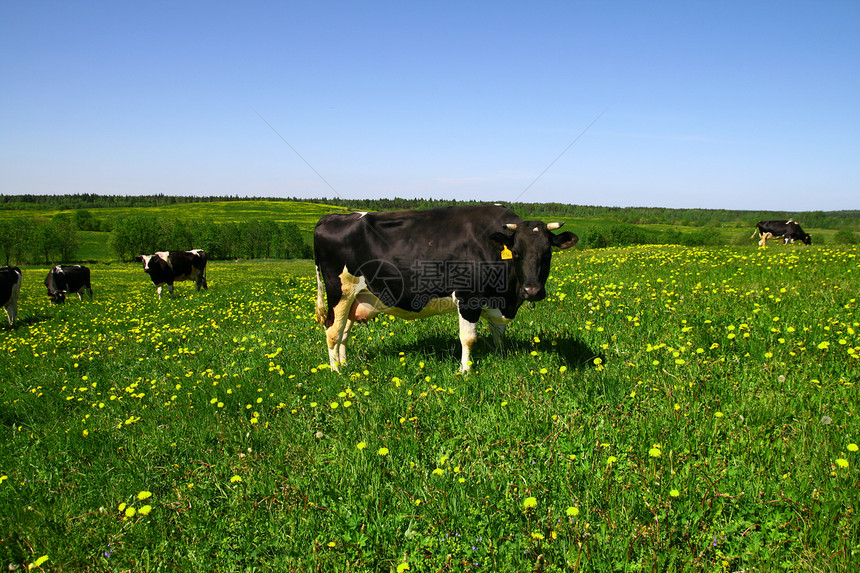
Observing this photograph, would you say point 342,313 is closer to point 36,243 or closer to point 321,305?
point 321,305

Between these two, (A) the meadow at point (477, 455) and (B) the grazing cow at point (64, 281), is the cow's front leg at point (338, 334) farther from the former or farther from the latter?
(B) the grazing cow at point (64, 281)

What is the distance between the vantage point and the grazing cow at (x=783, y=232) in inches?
1265

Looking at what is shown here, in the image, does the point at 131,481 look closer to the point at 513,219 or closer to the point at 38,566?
the point at 38,566

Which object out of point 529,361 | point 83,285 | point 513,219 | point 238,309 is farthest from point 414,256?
point 83,285

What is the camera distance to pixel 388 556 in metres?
2.87

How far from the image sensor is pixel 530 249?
5672mm

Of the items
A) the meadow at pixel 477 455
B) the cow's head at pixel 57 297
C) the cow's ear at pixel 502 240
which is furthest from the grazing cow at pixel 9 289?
the cow's ear at pixel 502 240

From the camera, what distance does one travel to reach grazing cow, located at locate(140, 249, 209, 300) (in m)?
22.9

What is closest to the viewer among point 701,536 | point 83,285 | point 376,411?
point 701,536

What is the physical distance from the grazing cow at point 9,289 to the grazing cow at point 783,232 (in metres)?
41.9

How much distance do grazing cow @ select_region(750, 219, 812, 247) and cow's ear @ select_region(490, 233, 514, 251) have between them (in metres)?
34.2

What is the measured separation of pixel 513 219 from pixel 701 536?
13.9ft

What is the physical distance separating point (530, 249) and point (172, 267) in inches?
921

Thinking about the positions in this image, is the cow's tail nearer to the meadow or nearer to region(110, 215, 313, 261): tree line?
the meadow
